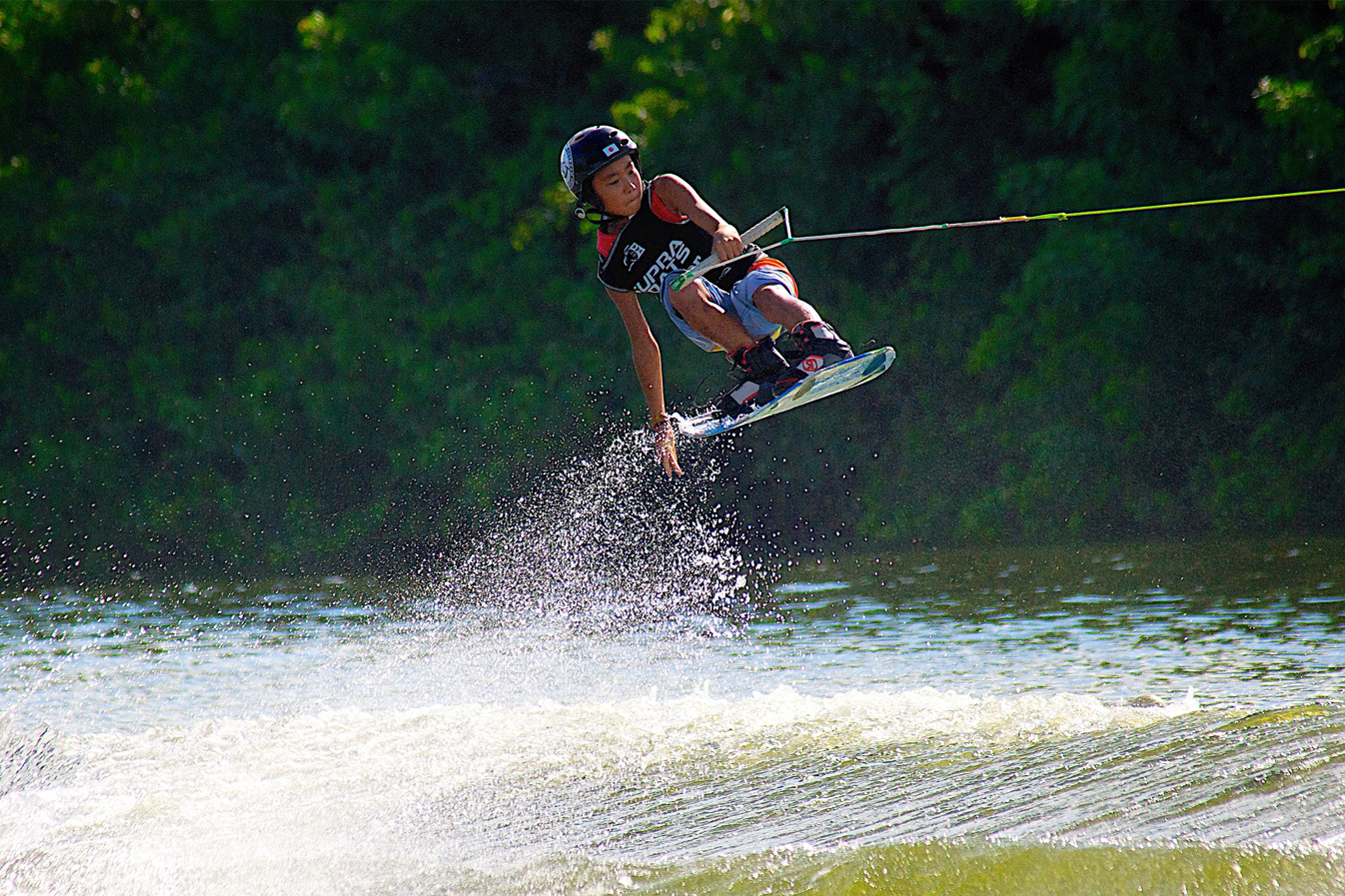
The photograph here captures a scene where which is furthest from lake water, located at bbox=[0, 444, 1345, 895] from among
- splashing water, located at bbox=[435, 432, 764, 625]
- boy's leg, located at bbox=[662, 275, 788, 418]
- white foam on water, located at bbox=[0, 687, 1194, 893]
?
boy's leg, located at bbox=[662, 275, 788, 418]

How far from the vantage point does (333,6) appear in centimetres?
2191

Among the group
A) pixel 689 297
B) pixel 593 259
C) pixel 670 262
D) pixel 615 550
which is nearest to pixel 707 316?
pixel 689 297

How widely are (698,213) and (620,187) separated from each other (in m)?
0.36

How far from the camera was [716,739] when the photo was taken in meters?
6.03

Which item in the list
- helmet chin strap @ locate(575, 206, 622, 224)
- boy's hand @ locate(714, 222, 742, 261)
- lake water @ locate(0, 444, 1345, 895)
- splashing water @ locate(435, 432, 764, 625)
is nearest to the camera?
lake water @ locate(0, 444, 1345, 895)

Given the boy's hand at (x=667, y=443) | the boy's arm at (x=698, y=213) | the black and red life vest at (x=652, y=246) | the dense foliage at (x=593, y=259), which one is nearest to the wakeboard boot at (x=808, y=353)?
the black and red life vest at (x=652, y=246)

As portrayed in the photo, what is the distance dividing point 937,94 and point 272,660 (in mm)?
9365

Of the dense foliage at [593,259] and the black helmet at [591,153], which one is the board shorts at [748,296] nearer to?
the black helmet at [591,153]

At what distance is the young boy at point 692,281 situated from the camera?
633 cm

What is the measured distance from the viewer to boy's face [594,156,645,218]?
6324mm

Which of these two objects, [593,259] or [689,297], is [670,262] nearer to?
[689,297]

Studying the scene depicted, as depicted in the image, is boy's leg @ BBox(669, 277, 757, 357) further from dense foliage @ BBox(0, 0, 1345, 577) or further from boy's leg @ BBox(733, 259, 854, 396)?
dense foliage @ BBox(0, 0, 1345, 577)

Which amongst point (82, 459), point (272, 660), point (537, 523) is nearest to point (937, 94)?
point (537, 523)

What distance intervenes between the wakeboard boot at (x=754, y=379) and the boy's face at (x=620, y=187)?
2.65ft
